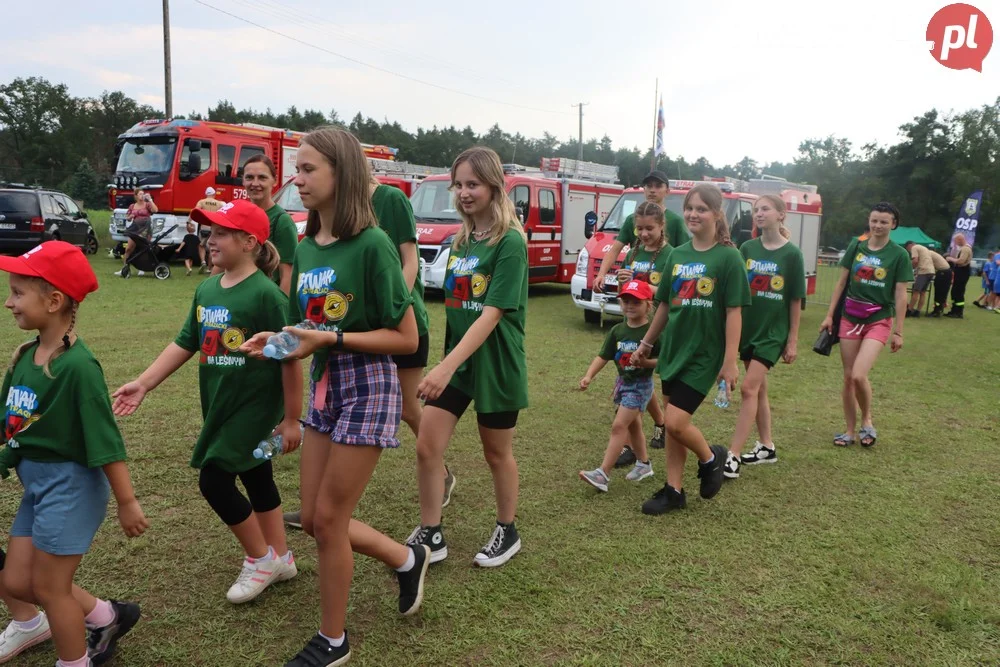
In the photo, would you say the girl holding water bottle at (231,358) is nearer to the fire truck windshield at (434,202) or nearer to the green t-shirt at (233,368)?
the green t-shirt at (233,368)

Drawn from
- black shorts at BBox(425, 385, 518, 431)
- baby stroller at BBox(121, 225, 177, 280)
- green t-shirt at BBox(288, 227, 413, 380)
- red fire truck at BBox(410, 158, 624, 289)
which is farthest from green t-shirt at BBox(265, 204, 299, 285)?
baby stroller at BBox(121, 225, 177, 280)

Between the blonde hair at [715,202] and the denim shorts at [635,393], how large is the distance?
3.30 ft

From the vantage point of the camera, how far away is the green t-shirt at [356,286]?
2.52m

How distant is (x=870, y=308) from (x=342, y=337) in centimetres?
485

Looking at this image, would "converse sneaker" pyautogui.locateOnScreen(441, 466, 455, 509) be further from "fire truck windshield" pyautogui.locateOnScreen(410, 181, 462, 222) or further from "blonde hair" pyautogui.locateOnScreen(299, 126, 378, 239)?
"fire truck windshield" pyautogui.locateOnScreen(410, 181, 462, 222)

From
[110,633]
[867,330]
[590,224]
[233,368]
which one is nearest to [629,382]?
[867,330]

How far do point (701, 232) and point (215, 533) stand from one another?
3119 millimetres

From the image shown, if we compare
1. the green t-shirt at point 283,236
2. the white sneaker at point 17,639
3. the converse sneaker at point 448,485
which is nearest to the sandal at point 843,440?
the converse sneaker at point 448,485

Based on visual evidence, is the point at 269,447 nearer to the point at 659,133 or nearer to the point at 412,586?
the point at 412,586

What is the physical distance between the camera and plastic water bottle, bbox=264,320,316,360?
88.7 inches

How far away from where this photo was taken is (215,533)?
3.85 meters

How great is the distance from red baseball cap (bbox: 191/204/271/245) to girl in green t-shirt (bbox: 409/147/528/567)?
34.7 inches

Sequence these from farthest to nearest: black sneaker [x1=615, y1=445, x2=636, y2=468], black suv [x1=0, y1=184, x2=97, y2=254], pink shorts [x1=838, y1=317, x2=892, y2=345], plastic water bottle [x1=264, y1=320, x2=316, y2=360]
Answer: black suv [x1=0, y1=184, x2=97, y2=254], pink shorts [x1=838, y1=317, x2=892, y2=345], black sneaker [x1=615, y1=445, x2=636, y2=468], plastic water bottle [x1=264, y1=320, x2=316, y2=360]

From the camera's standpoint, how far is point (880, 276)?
19.1ft
